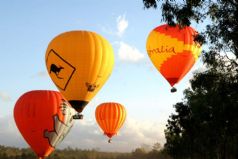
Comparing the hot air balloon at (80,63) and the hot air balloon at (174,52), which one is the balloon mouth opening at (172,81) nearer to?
the hot air balloon at (174,52)

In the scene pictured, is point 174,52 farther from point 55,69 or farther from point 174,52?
point 55,69

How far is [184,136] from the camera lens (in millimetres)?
88000

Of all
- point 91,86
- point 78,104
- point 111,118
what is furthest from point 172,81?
point 111,118

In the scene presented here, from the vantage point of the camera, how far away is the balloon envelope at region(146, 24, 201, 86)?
61.2 m

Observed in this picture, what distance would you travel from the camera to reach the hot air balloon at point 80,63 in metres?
53.8

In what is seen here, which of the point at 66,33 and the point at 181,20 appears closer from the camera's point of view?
the point at 181,20

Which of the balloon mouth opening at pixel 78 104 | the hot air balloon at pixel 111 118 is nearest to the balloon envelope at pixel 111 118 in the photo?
the hot air balloon at pixel 111 118

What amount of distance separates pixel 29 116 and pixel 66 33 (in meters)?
11.1

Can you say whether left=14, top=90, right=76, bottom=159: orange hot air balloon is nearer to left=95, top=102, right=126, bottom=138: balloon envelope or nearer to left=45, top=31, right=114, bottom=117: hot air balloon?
left=45, top=31, right=114, bottom=117: hot air balloon

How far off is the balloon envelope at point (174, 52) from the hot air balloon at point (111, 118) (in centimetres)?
2047

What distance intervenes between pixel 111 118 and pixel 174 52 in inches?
922

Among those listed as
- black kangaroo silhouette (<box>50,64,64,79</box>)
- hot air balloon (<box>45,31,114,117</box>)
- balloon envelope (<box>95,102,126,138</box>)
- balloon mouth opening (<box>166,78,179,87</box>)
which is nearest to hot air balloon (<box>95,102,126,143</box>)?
balloon envelope (<box>95,102,126,138</box>)

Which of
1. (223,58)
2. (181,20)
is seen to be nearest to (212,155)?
(223,58)

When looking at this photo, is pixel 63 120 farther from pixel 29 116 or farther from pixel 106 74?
pixel 106 74
